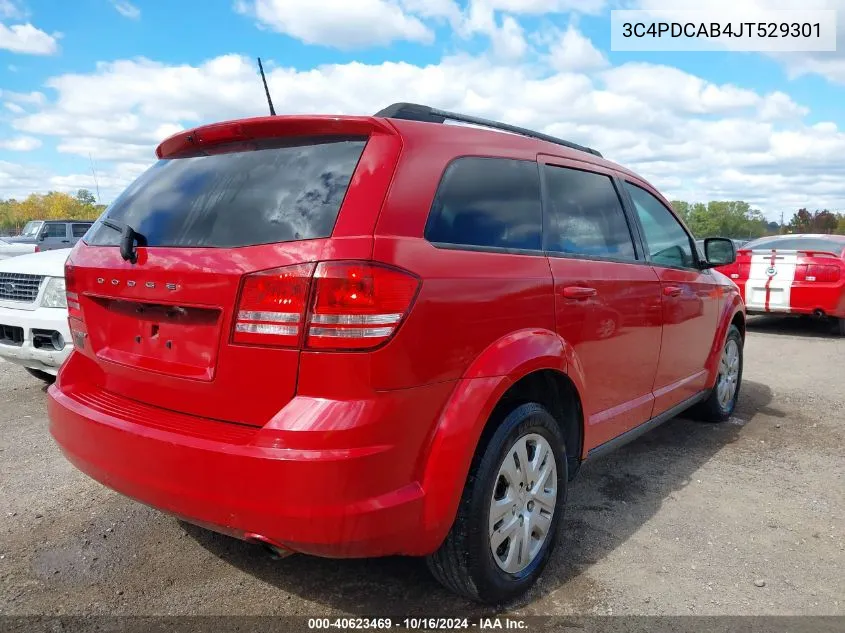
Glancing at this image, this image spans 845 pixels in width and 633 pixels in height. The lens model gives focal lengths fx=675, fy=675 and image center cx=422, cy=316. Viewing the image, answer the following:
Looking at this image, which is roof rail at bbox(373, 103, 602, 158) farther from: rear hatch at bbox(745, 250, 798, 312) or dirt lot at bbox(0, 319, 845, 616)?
rear hatch at bbox(745, 250, 798, 312)

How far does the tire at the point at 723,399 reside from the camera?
4.86 metres

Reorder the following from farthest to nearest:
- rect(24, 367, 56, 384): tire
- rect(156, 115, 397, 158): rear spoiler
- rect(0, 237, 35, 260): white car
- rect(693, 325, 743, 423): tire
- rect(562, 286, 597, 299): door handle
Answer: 1. rect(0, 237, 35, 260): white car
2. rect(24, 367, 56, 384): tire
3. rect(693, 325, 743, 423): tire
4. rect(562, 286, 597, 299): door handle
5. rect(156, 115, 397, 158): rear spoiler

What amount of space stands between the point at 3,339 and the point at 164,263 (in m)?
3.58

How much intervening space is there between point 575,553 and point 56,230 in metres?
21.7

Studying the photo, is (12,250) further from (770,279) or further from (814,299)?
(814,299)

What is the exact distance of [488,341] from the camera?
2.38 metres

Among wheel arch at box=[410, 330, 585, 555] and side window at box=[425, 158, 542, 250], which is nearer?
wheel arch at box=[410, 330, 585, 555]

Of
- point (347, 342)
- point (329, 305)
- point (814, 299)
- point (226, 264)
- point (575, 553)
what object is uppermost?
point (226, 264)

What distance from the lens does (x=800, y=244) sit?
32.5 ft

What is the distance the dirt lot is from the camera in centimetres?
257

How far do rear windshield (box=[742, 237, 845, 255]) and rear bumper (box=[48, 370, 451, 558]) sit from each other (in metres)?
9.23

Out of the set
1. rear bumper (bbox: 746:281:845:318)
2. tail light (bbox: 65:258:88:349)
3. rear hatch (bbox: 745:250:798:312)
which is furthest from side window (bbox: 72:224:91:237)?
tail light (bbox: 65:258:88:349)

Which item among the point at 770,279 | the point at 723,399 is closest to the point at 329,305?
the point at 723,399

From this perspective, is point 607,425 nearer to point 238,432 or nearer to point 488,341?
point 488,341
